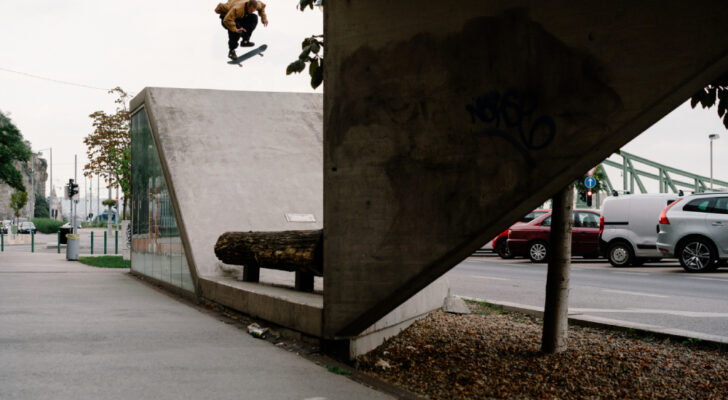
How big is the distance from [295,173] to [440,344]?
580 centimetres

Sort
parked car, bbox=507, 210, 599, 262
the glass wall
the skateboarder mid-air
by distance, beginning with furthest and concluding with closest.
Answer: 1. parked car, bbox=507, 210, 599, 262
2. the glass wall
3. the skateboarder mid-air

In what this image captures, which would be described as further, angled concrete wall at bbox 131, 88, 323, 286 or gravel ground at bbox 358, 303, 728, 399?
angled concrete wall at bbox 131, 88, 323, 286

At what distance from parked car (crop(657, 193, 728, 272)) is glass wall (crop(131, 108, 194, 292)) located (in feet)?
35.0

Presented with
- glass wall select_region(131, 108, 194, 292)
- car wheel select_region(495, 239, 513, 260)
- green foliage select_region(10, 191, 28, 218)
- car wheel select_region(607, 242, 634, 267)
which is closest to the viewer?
→ glass wall select_region(131, 108, 194, 292)

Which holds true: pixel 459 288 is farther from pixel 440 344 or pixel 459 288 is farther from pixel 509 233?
pixel 509 233

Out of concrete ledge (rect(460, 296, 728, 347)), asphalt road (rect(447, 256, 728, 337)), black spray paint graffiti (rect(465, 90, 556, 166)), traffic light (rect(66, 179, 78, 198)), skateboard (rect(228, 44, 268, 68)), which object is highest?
skateboard (rect(228, 44, 268, 68))

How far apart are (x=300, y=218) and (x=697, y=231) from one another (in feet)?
30.2

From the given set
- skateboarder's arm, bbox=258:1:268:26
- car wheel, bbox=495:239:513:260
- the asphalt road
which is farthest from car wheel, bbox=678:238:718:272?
skateboarder's arm, bbox=258:1:268:26

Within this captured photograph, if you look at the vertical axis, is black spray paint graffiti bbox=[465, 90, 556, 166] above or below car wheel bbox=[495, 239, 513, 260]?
above

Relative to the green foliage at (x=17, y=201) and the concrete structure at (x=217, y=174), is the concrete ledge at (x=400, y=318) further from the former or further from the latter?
the green foliage at (x=17, y=201)

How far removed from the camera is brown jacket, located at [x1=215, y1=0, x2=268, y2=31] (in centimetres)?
1021

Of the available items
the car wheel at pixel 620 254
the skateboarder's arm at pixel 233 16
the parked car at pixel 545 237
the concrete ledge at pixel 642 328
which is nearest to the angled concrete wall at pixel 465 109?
the concrete ledge at pixel 642 328

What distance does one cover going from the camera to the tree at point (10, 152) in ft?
119

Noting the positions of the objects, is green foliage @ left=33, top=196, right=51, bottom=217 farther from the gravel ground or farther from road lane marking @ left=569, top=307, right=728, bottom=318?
the gravel ground
